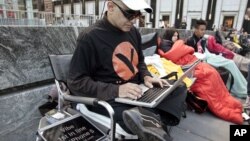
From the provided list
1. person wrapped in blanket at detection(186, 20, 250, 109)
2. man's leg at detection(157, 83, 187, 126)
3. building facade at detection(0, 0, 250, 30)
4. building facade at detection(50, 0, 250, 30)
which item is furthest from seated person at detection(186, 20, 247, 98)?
building facade at detection(50, 0, 250, 30)

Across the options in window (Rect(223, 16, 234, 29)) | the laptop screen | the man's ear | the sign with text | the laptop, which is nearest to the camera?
the laptop

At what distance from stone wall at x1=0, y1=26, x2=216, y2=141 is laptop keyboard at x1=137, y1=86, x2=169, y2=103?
97 centimetres

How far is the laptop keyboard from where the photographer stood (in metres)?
1.18

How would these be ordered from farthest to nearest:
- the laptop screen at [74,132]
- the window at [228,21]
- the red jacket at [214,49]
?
1. the window at [228,21]
2. the red jacket at [214,49]
3. the laptop screen at [74,132]

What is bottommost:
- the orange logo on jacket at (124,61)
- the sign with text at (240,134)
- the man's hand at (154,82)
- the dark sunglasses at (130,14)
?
the sign with text at (240,134)

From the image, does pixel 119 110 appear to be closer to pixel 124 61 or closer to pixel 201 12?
pixel 124 61

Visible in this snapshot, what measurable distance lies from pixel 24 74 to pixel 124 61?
0.85 metres

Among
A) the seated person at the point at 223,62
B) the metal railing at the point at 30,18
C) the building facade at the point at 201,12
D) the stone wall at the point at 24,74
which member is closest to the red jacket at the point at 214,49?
the seated person at the point at 223,62

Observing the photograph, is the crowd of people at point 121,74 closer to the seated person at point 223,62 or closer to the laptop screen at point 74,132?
the laptop screen at point 74,132

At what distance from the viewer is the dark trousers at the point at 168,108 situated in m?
1.29

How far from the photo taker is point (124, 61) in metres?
1.47

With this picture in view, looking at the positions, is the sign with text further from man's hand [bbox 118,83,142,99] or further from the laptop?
man's hand [bbox 118,83,142,99]

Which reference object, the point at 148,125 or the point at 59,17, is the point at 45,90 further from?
the point at 59,17

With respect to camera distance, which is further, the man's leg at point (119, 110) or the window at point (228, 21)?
the window at point (228, 21)
